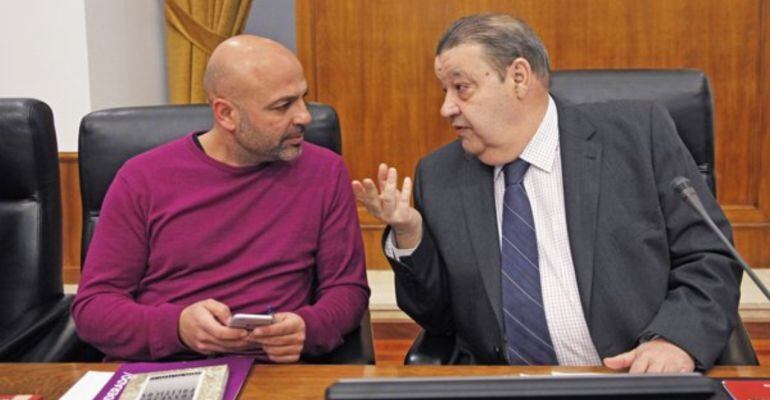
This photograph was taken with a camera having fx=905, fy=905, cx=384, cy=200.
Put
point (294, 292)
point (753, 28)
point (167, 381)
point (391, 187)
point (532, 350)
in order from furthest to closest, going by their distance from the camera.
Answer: point (753, 28) < point (294, 292) < point (532, 350) < point (391, 187) < point (167, 381)

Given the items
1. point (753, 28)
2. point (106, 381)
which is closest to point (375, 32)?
point (753, 28)

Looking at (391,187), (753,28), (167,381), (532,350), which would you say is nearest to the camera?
(167,381)

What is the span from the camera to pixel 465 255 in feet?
5.76

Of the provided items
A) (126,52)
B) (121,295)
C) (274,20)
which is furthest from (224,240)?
(274,20)

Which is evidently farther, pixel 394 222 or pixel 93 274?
pixel 93 274

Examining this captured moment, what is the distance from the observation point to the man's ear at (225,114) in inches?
73.2

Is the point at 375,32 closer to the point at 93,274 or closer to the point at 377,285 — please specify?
the point at 377,285

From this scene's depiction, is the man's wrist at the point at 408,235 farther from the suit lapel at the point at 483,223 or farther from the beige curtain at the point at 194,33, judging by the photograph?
the beige curtain at the point at 194,33

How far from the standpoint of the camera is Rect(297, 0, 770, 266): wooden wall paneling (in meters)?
3.37

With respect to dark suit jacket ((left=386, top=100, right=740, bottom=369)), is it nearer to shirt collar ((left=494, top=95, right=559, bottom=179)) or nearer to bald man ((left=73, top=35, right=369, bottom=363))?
shirt collar ((left=494, top=95, right=559, bottom=179))

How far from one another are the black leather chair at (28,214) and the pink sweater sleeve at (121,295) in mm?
217

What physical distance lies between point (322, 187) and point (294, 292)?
23 centimetres

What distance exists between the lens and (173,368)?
1.43 metres

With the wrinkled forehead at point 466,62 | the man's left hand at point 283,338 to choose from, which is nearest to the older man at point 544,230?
the wrinkled forehead at point 466,62
